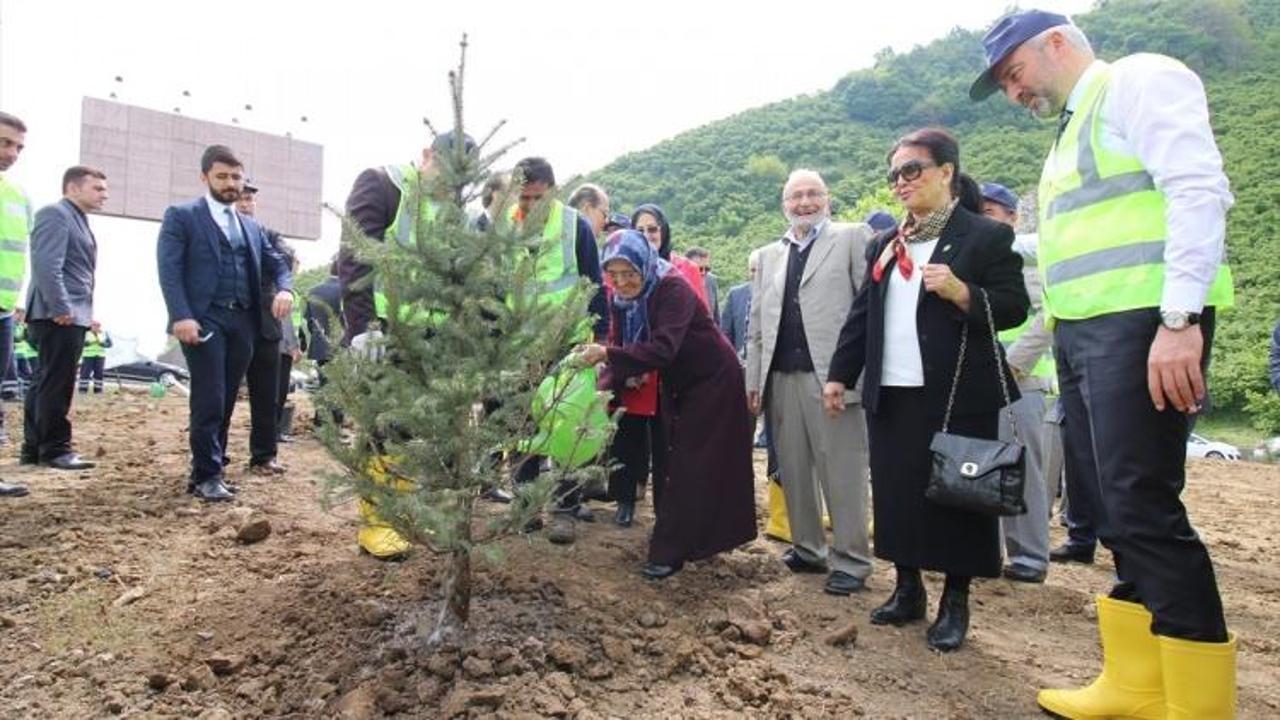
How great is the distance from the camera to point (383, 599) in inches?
112

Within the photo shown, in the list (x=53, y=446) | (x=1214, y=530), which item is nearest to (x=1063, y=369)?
(x=1214, y=530)

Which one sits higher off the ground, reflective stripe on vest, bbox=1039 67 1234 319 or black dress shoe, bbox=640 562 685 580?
reflective stripe on vest, bbox=1039 67 1234 319

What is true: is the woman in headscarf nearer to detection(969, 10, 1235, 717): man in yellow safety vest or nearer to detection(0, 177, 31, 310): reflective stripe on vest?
detection(969, 10, 1235, 717): man in yellow safety vest

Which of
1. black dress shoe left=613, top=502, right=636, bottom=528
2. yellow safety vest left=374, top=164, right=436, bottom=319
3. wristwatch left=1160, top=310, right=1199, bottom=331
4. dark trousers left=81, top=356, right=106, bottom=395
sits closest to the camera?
wristwatch left=1160, top=310, right=1199, bottom=331

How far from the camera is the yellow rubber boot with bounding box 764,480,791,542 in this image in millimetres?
4633

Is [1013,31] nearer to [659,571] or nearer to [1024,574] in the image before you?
[659,571]

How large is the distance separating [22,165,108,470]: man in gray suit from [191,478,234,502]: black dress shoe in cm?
137

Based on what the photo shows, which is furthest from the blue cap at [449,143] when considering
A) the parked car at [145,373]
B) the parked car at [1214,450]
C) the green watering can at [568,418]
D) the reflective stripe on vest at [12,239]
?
the parked car at [1214,450]

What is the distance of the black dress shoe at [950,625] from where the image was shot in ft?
9.35

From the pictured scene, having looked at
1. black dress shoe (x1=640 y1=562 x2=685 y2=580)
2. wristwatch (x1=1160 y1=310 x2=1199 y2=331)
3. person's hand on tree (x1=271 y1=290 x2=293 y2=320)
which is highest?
wristwatch (x1=1160 y1=310 x2=1199 y2=331)

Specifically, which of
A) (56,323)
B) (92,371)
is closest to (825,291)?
(56,323)

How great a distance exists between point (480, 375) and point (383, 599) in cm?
108

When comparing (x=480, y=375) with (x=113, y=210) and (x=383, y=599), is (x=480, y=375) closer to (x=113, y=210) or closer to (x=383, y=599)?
(x=383, y=599)

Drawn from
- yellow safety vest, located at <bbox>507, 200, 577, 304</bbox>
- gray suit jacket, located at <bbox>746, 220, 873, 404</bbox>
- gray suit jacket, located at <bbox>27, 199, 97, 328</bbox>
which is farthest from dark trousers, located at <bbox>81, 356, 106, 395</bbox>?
gray suit jacket, located at <bbox>746, 220, 873, 404</bbox>
